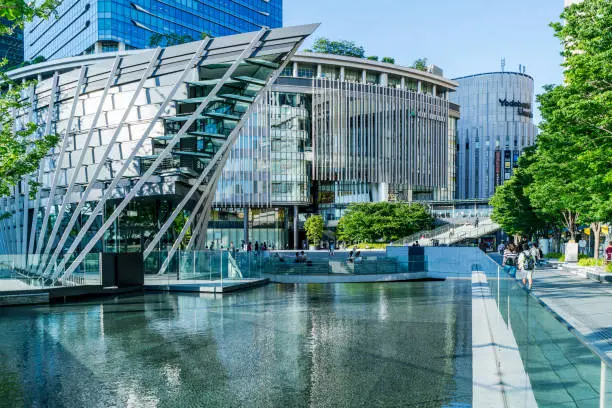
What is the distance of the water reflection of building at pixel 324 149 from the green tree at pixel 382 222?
54.4ft

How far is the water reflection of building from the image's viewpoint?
84.8 m

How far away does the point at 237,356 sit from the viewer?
11.2 metres

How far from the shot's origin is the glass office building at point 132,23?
91.0 meters

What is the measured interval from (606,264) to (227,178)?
61117 mm

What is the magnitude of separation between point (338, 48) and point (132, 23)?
33.5 meters

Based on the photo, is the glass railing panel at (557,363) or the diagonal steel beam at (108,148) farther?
the diagonal steel beam at (108,148)

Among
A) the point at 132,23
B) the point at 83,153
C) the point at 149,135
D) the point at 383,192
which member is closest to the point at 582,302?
the point at 149,135

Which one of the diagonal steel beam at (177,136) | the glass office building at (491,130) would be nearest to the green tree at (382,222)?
the diagonal steel beam at (177,136)

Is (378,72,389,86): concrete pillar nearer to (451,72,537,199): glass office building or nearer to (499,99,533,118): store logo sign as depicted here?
(451,72,537,199): glass office building

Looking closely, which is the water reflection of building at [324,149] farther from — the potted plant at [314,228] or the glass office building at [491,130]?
the glass office building at [491,130]

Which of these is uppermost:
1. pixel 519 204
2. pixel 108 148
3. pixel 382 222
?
pixel 108 148

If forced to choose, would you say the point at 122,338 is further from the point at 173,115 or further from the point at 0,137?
the point at 173,115

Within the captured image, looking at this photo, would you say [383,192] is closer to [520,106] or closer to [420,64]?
[420,64]

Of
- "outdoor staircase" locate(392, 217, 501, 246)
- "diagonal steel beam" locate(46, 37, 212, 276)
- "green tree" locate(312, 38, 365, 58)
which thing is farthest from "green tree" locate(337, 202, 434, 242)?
"diagonal steel beam" locate(46, 37, 212, 276)
